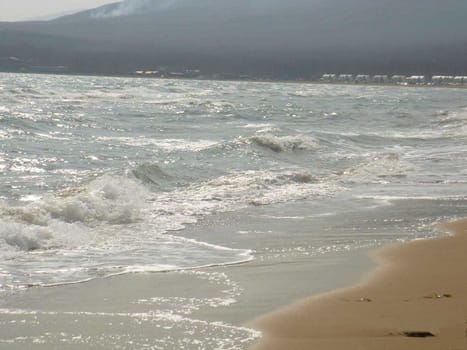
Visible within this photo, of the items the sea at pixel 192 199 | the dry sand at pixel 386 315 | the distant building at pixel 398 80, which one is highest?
the dry sand at pixel 386 315

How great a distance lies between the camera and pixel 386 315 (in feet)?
22.4

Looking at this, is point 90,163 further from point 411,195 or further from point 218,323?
point 218,323

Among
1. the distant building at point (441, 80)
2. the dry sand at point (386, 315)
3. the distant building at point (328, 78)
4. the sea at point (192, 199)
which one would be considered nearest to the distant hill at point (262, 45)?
the distant building at point (328, 78)

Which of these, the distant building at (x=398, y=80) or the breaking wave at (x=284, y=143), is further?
the distant building at (x=398, y=80)

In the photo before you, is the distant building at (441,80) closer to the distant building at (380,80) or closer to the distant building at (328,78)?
the distant building at (380,80)

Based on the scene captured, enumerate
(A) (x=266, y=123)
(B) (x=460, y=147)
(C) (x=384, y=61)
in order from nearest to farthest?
(B) (x=460, y=147) → (A) (x=266, y=123) → (C) (x=384, y=61)

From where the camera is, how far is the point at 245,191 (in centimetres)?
1533

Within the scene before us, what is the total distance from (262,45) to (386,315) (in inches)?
6733

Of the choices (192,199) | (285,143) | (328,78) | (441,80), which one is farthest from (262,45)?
(192,199)

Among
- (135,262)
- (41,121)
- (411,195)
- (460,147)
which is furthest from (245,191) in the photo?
(41,121)

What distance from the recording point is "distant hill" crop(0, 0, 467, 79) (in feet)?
497

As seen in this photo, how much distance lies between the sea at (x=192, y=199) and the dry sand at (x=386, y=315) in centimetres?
40

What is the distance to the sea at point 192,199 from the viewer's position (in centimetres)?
862

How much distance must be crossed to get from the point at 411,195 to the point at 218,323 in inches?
347
